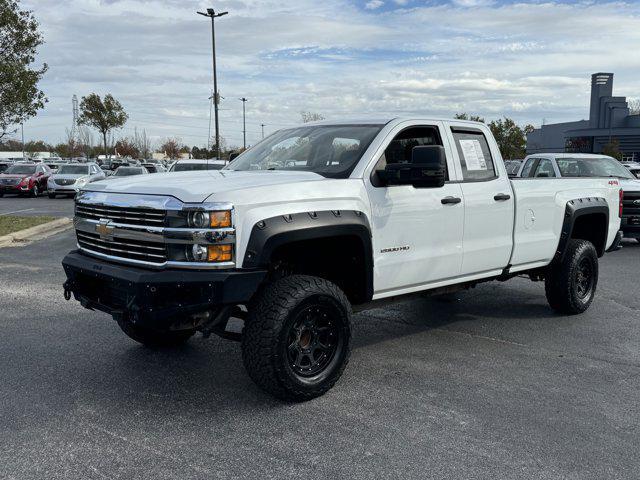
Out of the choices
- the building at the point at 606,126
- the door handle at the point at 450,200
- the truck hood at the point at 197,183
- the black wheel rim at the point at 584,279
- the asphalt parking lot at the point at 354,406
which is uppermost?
the building at the point at 606,126

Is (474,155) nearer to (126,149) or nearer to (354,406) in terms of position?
(354,406)

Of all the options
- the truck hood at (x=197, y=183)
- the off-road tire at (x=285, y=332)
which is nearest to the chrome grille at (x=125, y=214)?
the truck hood at (x=197, y=183)

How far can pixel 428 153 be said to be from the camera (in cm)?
458

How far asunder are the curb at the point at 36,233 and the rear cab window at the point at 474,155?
30.6 ft

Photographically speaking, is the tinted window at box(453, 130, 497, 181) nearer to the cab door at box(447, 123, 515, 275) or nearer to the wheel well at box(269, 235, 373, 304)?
the cab door at box(447, 123, 515, 275)

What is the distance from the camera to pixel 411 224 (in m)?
5.04

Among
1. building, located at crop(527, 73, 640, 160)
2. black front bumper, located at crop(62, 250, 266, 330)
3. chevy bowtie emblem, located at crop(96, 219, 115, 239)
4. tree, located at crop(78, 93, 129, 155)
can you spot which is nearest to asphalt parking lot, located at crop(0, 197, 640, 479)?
black front bumper, located at crop(62, 250, 266, 330)

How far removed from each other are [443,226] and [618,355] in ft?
6.35

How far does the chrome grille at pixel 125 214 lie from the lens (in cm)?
410

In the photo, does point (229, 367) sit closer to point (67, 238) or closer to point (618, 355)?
point (618, 355)

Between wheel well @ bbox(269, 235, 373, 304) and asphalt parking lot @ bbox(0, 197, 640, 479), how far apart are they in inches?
27.9

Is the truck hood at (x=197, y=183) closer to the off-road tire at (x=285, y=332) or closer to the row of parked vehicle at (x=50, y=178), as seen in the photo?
the off-road tire at (x=285, y=332)

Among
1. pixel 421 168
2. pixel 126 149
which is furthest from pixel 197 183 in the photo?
pixel 126 149

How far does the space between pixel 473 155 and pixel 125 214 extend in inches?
123
